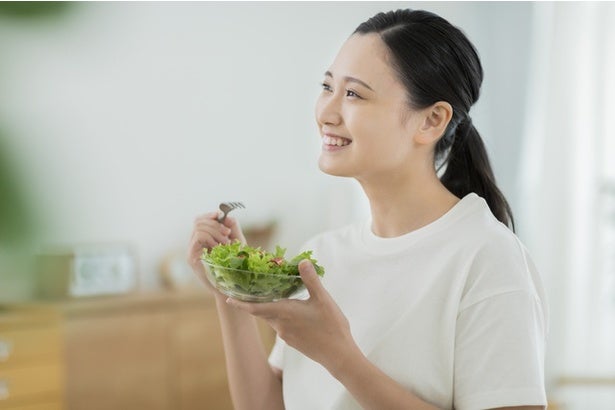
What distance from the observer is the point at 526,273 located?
4.38 ft

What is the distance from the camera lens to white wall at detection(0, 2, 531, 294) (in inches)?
149

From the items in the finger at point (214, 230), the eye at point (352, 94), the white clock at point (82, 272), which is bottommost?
the white clock at point (82, 272)

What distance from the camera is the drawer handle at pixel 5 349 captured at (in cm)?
329

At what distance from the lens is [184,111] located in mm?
4098

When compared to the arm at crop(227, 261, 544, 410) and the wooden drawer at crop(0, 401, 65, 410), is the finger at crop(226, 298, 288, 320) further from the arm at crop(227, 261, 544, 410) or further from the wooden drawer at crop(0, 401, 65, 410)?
the wooden drawer at crop(0, 401, 65, 410)

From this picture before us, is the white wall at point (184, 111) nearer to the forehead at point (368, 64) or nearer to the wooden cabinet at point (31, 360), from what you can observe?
the wooden cabinet at point (31, 360)

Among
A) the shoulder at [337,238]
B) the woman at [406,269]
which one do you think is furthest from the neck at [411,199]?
the shoulder at [337,238]

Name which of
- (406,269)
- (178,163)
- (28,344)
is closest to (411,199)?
(406,269)

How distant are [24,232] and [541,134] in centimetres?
240

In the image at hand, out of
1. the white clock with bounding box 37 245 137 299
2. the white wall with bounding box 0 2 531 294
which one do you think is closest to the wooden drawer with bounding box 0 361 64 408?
the white clock with bounding box 37 245 137 299

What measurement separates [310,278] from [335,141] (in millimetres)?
312

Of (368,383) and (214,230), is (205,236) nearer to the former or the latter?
(214,230)

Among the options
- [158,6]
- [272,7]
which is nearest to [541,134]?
[272,7]

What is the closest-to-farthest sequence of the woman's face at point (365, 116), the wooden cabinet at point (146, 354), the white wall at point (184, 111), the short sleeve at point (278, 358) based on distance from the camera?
1. the woman's face at point (365, 116)
2. the short sleeve at point (278, 358)
3. the wooden cabinet at point (146, 354)
4. the white wall at point (184, 111)
